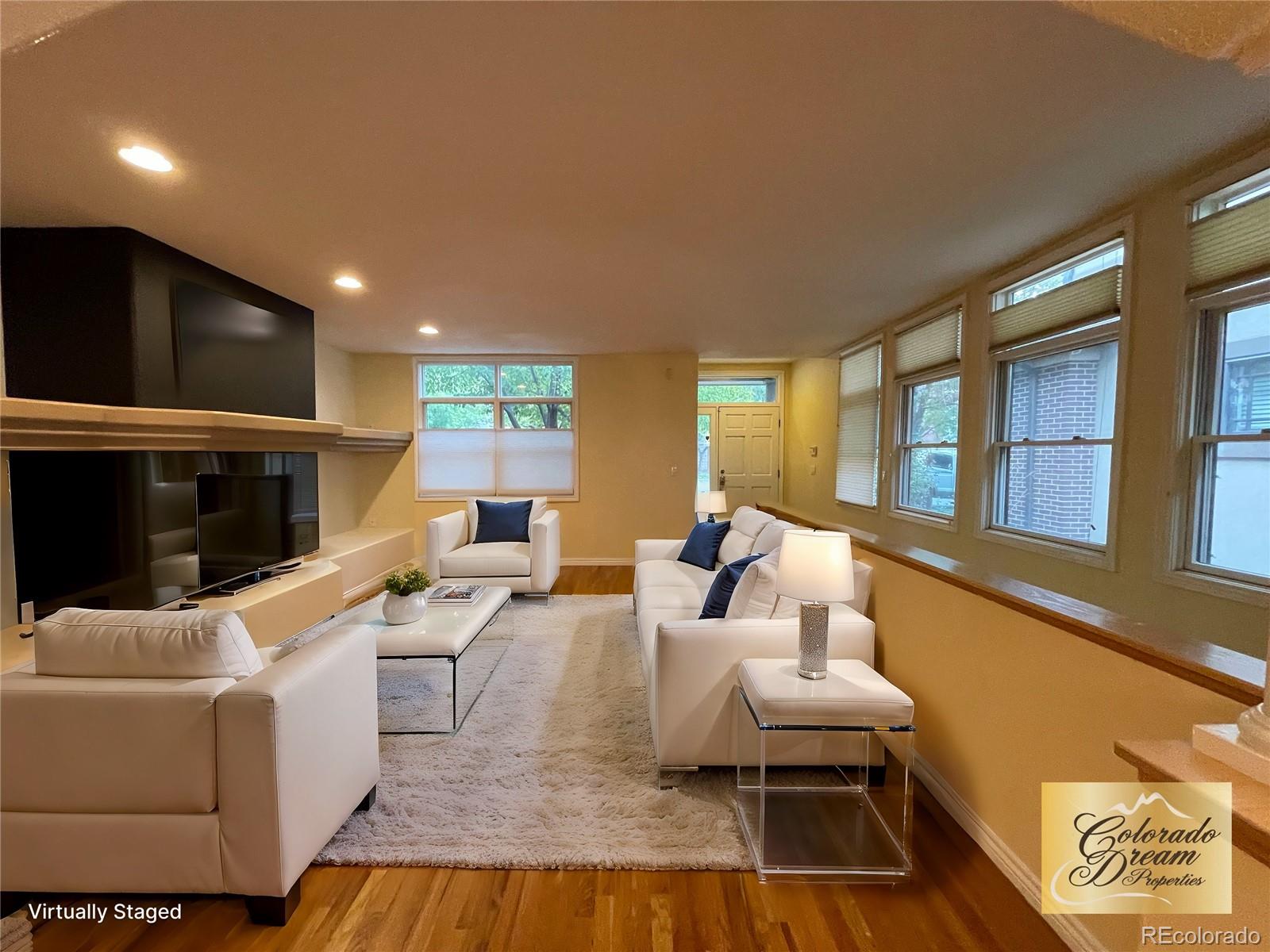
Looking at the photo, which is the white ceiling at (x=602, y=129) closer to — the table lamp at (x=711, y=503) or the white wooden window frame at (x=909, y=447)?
the white wooden window frame at (x=909, y=447)

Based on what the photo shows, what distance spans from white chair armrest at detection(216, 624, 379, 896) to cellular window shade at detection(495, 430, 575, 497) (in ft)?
14.9

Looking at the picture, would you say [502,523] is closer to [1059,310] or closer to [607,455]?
[607,455]

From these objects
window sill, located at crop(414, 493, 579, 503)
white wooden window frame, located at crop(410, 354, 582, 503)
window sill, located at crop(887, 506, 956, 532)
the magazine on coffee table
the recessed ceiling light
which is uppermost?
the recessed ceiling light

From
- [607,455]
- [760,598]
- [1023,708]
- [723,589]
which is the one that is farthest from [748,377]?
[1023,708]

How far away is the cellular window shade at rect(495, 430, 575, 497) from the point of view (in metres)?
6.15

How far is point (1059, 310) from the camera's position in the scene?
2.88 metres

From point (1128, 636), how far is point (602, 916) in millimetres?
1531

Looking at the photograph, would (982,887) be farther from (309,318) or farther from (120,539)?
(309,318)

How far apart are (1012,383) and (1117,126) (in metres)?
1.86

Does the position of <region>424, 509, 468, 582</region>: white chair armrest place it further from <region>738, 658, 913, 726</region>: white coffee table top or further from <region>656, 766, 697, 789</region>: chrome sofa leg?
<region>738, 658, 913, 726</region>: white coffee table top

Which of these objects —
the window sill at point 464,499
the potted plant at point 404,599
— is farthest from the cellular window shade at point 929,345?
the potted plant at point 404,599

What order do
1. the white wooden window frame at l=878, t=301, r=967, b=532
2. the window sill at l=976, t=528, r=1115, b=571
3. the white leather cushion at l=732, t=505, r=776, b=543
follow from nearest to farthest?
the window sill at l=976, t=528, r=1115, b=571
the white leather cushion at l=732, t=505, r=776, b=543
the white wooden window frame at l=878, t=301, r=967, b=532

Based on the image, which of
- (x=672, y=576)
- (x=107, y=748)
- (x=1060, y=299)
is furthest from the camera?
(x=672, y=576)

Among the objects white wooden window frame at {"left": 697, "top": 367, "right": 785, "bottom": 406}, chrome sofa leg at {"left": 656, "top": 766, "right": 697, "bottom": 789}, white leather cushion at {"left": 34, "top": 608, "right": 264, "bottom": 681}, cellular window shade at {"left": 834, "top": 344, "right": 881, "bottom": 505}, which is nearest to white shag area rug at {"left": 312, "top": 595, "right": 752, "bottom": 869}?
chrome sofa leg at {"left": 656, "top": 766, "right": 697, "bottom": 789}
